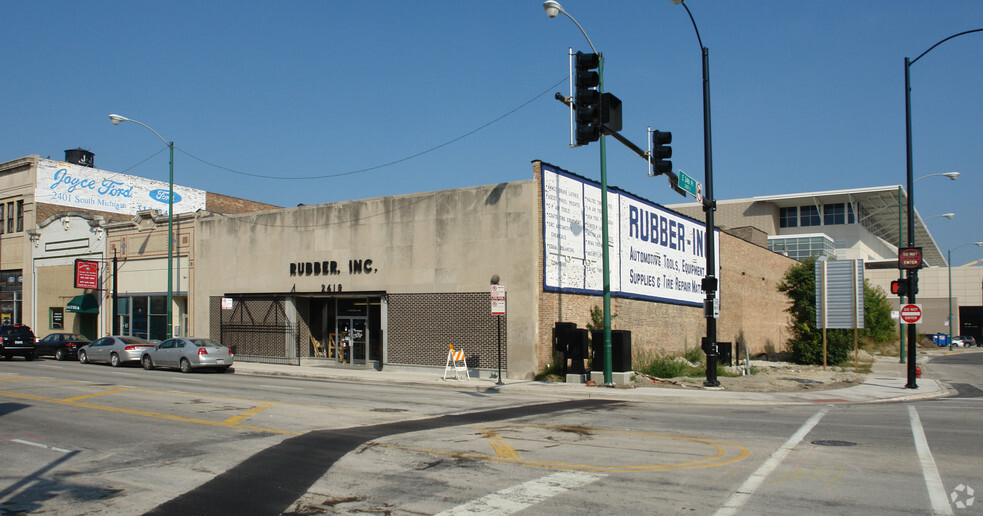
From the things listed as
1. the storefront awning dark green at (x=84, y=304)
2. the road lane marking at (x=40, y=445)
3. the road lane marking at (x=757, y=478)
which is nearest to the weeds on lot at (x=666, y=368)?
the road lane marking at (x=757, y=478)

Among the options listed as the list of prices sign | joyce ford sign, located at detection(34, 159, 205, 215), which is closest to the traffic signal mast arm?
the list of prices sign

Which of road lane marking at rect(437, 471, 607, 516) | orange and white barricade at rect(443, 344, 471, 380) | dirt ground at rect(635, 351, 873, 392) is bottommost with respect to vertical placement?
dirt ground at rect(635, 351, 873, 392)

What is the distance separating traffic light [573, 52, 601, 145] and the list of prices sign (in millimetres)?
18515

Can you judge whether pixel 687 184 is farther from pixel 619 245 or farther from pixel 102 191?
pixel 102 191

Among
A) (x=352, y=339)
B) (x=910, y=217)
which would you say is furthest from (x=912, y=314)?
(x=352, y=339)

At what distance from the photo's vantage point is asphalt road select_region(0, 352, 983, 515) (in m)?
7.34

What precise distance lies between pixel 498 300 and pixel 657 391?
5348 millimetres

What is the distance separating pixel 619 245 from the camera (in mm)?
29266

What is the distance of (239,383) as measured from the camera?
22.2 meters

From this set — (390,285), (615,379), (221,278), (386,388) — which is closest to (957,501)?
(615,379)

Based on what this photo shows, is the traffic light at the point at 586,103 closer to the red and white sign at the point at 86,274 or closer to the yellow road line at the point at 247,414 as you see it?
the yellow road line at the point at 247,414

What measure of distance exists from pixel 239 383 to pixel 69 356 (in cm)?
1798

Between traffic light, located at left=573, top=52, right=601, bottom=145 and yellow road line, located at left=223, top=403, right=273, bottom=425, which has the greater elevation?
traffic light, located at left=573, top=52, right=601, bottom=145

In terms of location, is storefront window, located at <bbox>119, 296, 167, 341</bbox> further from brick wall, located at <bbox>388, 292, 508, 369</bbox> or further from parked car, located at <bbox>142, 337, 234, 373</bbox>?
brick wall, located at <bbox>388, 292, 508, 369</bbox>
